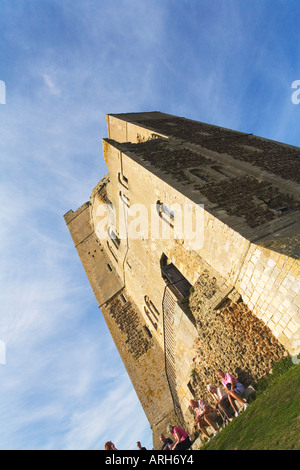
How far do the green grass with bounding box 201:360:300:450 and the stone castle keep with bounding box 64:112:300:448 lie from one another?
0.50 m

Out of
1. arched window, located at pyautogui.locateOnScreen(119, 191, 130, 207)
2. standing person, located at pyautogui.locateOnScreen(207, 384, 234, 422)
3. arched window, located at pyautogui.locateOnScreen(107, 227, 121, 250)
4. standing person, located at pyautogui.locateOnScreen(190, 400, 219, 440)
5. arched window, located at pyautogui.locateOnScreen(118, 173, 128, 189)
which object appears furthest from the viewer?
arched window, located at pyautogui.locateOnScreen(107, 227, 121, 250)

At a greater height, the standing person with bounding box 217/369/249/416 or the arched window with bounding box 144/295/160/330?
the arched window with bounding box 144/295/160/330

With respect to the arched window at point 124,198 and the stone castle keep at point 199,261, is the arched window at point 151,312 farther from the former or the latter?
the arched window at point 124,198

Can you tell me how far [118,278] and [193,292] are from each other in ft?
32.2

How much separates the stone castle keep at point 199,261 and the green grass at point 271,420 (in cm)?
50

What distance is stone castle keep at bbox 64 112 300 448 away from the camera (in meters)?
5.88

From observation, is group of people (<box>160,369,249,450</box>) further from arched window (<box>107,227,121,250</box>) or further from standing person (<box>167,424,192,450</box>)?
arched window (<box>107,227,121,250</box>)

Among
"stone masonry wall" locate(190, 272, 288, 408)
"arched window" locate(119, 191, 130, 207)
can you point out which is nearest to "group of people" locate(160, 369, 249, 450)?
"stone masonry wall" locate(190, 272, 288, 408)

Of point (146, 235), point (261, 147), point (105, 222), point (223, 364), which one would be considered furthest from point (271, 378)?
point (105, 222)

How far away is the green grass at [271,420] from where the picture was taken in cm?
376

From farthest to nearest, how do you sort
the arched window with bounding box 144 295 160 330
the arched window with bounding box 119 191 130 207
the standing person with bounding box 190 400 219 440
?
the arched window with bounding box 119 191 130 207 → the arched window with bounding box 144 295 160 330 → the standing person with bounding box 190 400 219 440

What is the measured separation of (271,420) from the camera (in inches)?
171

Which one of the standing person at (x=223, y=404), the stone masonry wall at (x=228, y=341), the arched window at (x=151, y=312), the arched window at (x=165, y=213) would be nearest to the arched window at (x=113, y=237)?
the arched window at (x=151, y=312)
